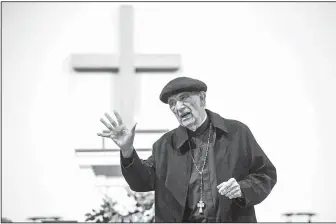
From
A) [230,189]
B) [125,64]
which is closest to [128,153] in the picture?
[230,189]

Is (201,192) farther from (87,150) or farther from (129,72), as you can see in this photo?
(129,72)

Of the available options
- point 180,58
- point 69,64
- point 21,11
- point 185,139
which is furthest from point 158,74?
point 185,139

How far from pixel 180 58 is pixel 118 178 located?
1.30 m

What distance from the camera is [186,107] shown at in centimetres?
234

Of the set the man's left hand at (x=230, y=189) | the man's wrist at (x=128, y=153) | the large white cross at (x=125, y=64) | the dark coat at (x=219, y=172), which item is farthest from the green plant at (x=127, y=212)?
the large white cross at (x=125, y=64)

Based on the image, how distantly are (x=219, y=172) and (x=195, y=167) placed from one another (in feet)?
0.34

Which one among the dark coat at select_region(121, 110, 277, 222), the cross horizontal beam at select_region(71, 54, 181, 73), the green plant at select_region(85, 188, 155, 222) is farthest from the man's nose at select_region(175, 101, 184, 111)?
the cross horizontal beam at select_region(71, 54, 181, 73)

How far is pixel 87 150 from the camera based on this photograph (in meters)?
3.85

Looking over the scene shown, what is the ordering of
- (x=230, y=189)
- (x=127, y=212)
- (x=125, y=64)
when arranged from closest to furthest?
(x=230, y=189) → (x=127, y=212) → (x=125, y=64)

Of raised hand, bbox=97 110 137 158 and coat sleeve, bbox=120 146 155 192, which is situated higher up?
raised hand, bbox=97 110 137 158

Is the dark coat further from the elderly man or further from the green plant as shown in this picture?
the green plant

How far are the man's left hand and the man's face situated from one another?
0.36 meters

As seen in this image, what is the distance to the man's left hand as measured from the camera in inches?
80.4

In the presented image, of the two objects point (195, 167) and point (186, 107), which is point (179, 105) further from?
point (195, 167)
